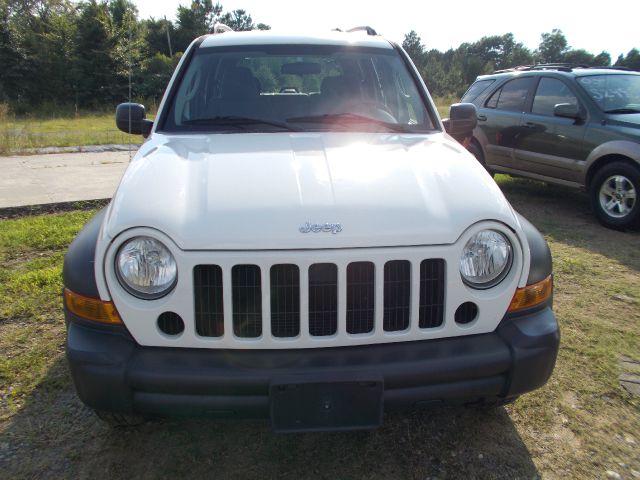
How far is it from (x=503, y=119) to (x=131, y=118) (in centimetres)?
560

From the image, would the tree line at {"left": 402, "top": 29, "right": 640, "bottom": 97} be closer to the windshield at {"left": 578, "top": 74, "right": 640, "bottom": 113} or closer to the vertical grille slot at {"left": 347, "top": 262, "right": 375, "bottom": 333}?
the windshield at {"left": 578, "top": 74, "right": 640, "bottom": 113}

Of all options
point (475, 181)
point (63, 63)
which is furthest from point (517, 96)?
point (63, 63)

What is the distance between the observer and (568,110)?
241 inches

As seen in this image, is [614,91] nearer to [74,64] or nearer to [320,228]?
[320,228]

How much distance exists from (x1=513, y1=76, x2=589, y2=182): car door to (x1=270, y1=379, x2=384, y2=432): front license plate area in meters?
5.45

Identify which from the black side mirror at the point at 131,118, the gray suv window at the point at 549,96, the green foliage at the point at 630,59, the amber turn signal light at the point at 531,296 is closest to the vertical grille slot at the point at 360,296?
the amber turn signal light at the point at 531,296

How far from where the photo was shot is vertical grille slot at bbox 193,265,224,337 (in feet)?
6.14

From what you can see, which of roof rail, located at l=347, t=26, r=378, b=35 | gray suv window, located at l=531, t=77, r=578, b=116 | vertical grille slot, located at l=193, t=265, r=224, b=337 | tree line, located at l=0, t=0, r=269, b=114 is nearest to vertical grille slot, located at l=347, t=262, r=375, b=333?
vertical grille slot, located at l=193, t=265, r=224, b=337

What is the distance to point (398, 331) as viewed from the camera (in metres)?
1.96

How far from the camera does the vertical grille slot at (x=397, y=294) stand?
1931 millimetres

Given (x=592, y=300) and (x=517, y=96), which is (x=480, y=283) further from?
(x=517, y=96)

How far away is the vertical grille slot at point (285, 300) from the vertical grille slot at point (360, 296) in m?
0.20

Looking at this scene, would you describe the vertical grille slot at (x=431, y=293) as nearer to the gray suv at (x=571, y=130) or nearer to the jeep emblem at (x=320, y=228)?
the jeep emblem at (x=320, y=228)

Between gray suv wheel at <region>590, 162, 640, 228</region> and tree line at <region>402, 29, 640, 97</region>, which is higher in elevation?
tree line at <region>402, 29, 640, 97</region>
